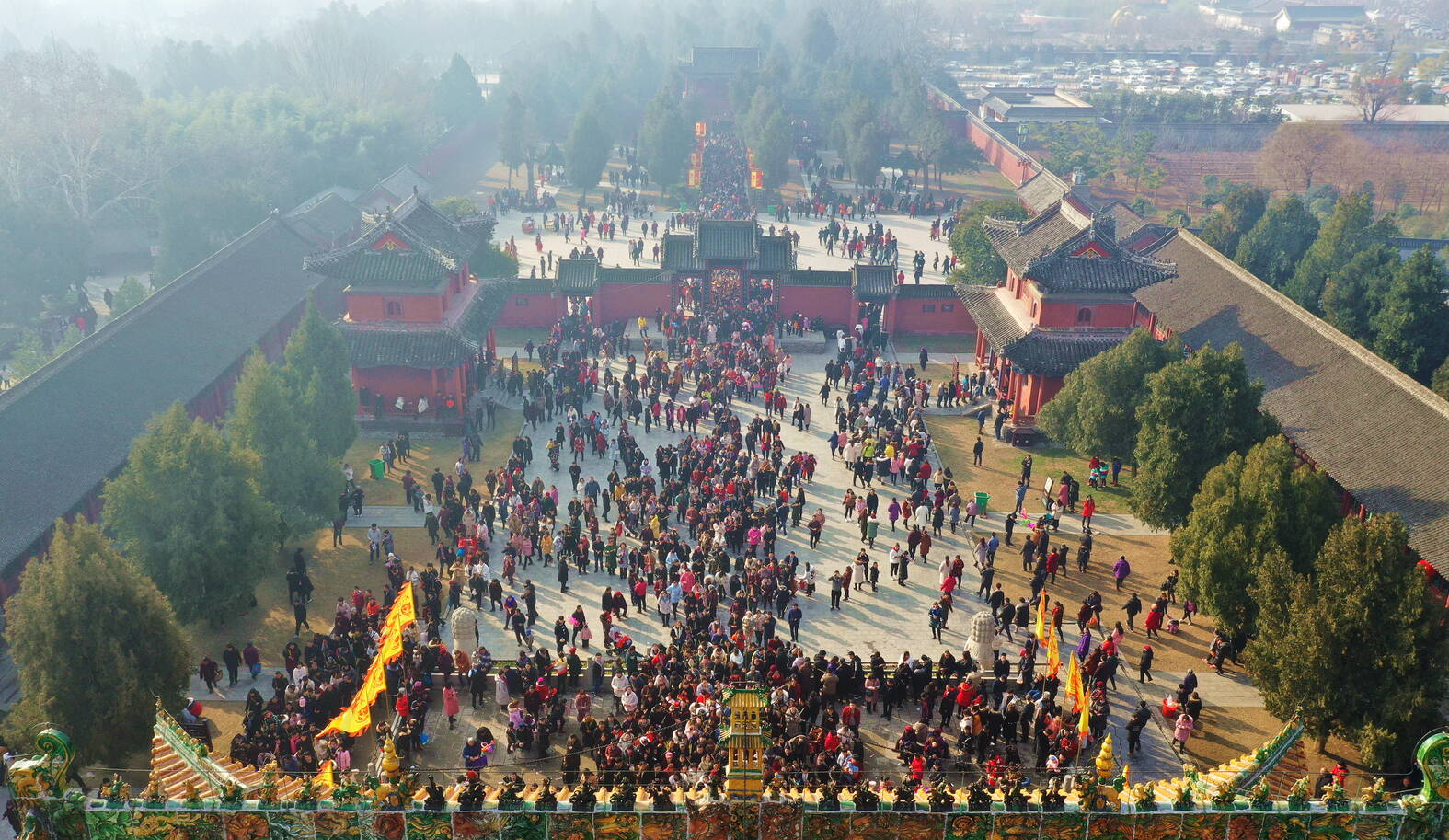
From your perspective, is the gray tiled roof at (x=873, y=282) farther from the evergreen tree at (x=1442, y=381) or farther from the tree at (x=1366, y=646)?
the tree at (x=1366, y=646)

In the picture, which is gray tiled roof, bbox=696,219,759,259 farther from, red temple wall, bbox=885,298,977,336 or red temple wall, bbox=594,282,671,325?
red temple wall, bbox=885,298,977,336

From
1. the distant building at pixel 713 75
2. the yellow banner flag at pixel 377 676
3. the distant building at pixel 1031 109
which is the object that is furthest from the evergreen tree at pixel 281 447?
the distant building at pixel 1031 109

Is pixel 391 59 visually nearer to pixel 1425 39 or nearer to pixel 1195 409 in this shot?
pixel 1195 409

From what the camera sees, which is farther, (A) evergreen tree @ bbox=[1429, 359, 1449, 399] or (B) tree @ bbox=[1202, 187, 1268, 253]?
(B) tree @ bbox=[1202, 187, 1268, 253]

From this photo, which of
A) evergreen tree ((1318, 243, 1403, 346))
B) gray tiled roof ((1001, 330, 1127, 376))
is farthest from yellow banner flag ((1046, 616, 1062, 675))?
evergreen tree ((1318, 243, 1403, 346))

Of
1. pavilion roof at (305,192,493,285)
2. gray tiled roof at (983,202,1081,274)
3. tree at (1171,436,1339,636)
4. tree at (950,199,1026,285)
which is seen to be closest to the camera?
tree at (1171,436,1339,636)
